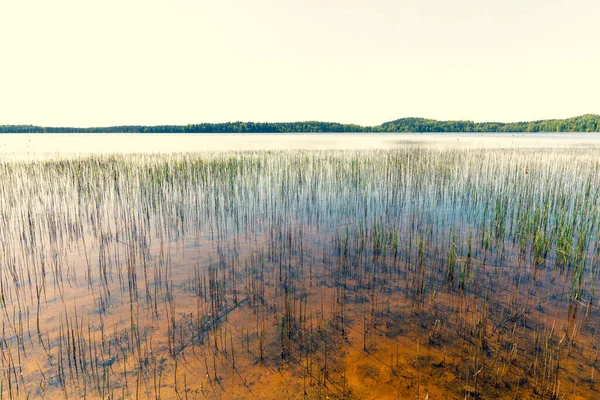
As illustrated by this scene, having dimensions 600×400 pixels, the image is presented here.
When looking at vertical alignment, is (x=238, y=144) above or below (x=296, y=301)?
above

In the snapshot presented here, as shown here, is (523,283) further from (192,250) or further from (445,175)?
(445,175)

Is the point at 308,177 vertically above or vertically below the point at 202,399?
above

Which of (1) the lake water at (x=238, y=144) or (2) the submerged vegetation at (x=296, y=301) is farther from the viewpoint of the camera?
(1) the lake water at (x=238, y=144)

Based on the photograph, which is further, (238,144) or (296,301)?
(238,144)

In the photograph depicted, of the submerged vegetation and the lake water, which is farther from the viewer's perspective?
the lake water

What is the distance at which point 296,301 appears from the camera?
215 inches

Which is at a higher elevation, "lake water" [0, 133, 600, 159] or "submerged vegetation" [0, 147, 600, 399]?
"lake water" [0, 133, 600, 159]

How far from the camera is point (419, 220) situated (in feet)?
32.1

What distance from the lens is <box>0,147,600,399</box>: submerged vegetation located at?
12.4 ft

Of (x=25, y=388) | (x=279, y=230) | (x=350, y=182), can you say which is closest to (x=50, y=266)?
(x=25, y=388)

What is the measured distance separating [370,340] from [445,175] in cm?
1423

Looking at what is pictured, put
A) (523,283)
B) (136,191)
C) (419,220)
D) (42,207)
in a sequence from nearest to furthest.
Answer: (523,283)
(419,220)
(42,207)
(136,191)

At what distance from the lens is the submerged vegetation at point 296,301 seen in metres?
3.78

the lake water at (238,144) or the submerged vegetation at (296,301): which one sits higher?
the lake water at (238,144)
